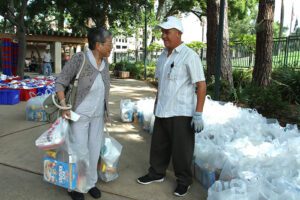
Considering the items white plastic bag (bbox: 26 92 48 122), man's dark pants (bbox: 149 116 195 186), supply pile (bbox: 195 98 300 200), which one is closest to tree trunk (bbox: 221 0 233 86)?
supply pile (bbox: 195 98 300 200)

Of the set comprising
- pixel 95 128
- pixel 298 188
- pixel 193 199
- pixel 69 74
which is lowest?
pixel 193 199

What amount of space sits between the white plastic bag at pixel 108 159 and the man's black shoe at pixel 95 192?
0.74ft

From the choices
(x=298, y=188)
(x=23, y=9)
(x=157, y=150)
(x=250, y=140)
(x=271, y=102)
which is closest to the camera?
(x=298, y=188)

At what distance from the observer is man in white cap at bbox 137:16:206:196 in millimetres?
3324

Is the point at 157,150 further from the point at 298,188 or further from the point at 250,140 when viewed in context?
the point at 298,188

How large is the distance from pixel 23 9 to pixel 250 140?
12.9 metres

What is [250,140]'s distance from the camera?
4.12 metres

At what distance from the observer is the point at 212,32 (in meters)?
8.84

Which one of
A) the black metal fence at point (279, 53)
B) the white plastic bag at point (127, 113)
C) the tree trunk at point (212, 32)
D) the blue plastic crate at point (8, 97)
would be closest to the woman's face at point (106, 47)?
the white plastic bag at point (127, 113)

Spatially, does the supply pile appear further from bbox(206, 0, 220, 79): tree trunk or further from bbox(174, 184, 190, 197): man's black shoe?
bbox(206, 0, 220, 79): tree trunk

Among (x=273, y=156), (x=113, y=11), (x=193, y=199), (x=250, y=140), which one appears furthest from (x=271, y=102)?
(x=113, y=11)

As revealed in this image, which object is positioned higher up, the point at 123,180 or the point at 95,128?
the point at 95,128

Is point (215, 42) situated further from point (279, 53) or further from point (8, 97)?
point (8, 97)

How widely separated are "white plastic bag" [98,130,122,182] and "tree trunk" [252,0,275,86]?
5488 millimetres
